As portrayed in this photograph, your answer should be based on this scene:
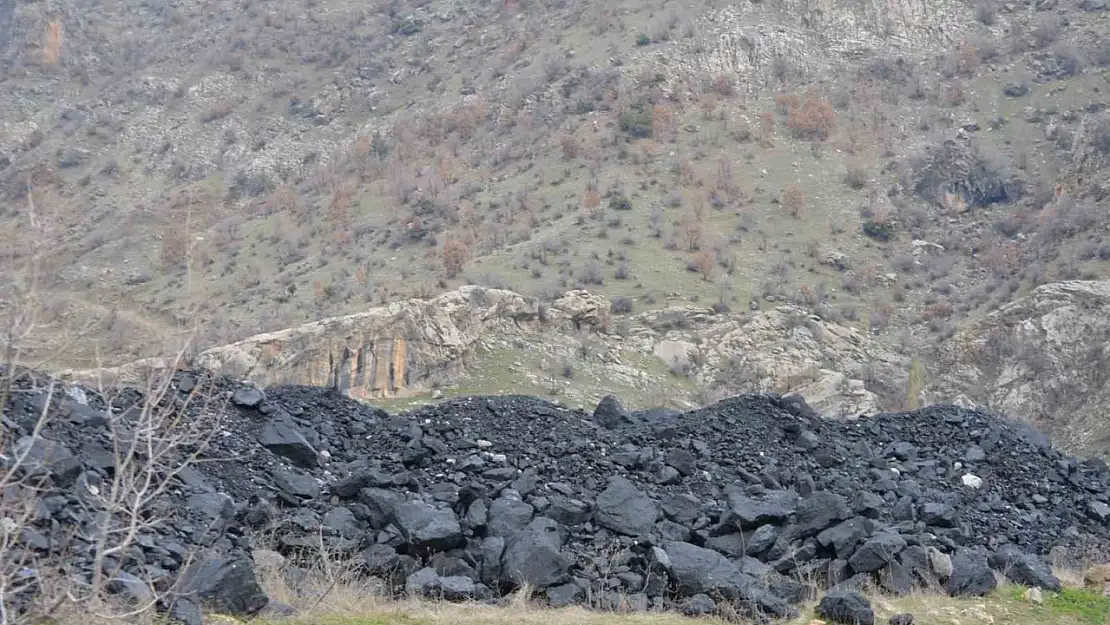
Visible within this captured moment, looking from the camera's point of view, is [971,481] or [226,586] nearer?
[226,586]

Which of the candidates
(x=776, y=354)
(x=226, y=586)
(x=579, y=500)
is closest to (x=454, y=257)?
(x=776, y=354)

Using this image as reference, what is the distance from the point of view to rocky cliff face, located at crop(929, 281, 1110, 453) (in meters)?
23.6

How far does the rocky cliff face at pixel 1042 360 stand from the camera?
23594 millimetres

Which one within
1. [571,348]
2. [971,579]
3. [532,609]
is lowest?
[571,348]

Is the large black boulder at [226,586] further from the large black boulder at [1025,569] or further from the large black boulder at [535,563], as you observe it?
the large black boulder at [1025,569]

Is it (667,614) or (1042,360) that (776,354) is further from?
(667,614)

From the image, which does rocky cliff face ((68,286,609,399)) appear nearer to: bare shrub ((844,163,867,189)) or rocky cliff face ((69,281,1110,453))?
rocky cliff face ((69,281,1110,453))

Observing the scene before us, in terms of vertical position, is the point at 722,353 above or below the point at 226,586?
below

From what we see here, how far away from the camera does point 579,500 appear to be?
11.3m

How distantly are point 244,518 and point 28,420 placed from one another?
206 cm

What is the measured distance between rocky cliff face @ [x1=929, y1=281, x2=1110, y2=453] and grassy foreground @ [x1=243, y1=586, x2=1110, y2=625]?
1350cm

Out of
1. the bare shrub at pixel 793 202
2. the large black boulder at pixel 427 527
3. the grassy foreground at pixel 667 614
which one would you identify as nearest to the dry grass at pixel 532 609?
the grassy foreground at pixel 667 614

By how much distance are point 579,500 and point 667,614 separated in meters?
2.14

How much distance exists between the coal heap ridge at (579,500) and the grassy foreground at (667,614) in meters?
0.23
